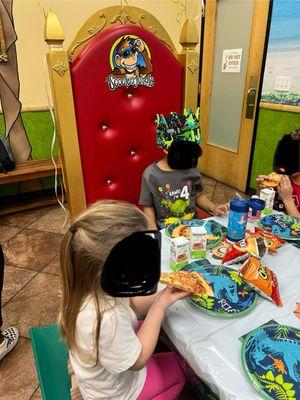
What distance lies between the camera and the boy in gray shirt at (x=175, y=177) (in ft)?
4.27

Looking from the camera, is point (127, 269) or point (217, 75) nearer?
point (127, 269)

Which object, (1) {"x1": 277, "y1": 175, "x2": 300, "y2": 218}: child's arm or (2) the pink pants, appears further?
(1) {"x1": 277, "y1": 175, "x2": 300, "y2": 218}: child's arm

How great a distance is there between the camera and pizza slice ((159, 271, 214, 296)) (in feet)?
2.50

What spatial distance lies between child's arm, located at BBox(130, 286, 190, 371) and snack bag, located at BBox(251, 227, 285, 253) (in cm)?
40

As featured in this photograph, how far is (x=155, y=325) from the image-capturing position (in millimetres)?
731

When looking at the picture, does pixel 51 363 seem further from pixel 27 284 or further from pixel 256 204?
pixel 27 284

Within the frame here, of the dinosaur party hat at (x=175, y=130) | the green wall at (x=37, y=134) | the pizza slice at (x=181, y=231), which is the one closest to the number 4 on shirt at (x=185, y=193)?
the dinosaur party hat at (x=175, y=130)

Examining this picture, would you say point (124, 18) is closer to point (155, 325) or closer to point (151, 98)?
point (151, 98)

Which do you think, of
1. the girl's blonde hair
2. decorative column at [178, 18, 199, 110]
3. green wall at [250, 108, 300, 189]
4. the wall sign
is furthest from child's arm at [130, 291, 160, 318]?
the wall sign

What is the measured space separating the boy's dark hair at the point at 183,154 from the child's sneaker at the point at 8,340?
114 cm

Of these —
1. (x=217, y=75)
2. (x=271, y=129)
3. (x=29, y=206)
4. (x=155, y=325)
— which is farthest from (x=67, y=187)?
(x=217, y=75)

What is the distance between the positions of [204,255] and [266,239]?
23 centimetres

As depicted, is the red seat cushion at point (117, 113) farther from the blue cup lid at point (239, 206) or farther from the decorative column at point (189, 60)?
the blue cup lid at point (239, 206)

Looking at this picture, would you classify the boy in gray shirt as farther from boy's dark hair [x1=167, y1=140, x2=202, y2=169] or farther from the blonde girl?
the blonde girl
